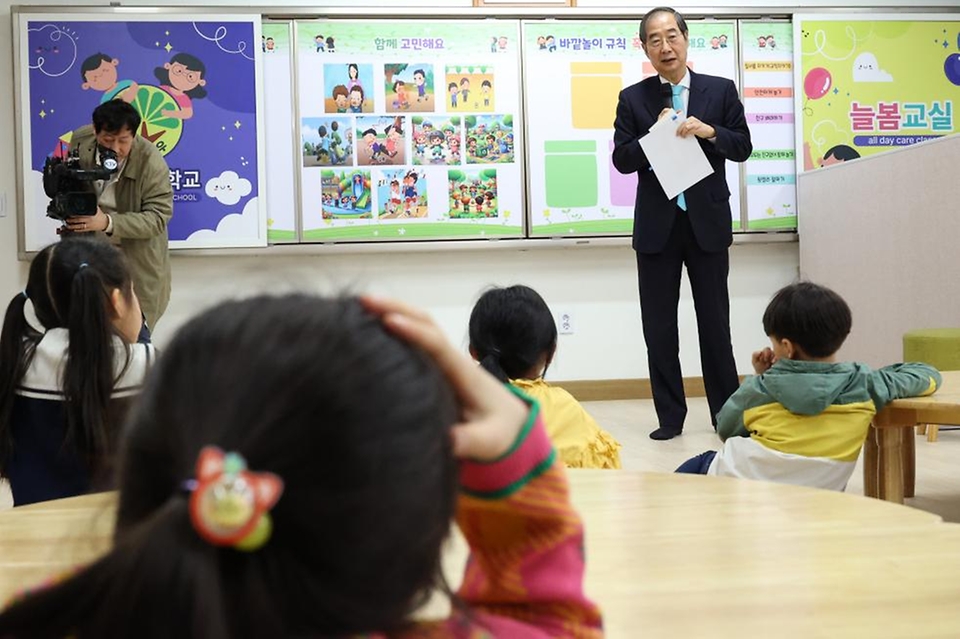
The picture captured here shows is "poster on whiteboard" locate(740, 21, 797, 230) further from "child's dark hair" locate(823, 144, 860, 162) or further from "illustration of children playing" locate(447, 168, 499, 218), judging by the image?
"illustration of children playing" locate(447, 168, 499, 218)

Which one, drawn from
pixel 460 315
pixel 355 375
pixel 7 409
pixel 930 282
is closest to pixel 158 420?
pixel 355 375

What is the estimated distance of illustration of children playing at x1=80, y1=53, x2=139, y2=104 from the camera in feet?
16.0

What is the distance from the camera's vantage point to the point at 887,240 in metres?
4.68

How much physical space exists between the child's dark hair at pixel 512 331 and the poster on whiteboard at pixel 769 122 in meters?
3.53

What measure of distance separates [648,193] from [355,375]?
3.70 m

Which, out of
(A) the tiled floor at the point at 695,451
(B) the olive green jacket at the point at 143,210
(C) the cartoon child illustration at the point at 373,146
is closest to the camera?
(A) the tiled floor at the point at 695,451

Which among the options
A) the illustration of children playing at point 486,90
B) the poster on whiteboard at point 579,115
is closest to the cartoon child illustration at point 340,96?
the illustration of children playing at point 486,90

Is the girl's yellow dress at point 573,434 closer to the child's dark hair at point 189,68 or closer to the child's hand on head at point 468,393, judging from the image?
the child's hand on head at point 468,393

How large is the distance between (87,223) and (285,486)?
12.0 ft

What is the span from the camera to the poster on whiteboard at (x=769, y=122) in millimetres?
5320

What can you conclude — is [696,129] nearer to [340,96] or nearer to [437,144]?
[437,144]

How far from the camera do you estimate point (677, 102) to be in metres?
4.07

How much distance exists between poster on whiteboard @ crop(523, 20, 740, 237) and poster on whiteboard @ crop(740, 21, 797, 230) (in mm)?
169

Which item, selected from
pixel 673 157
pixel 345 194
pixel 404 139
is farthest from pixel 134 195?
pixel 673 157
